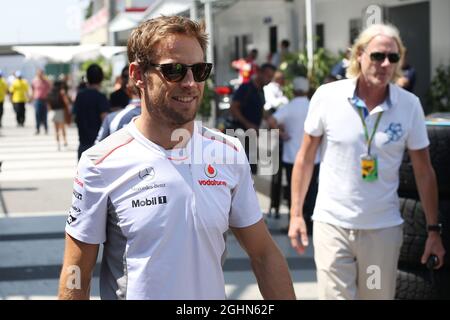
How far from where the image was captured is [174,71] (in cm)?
288

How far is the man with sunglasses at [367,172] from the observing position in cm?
493

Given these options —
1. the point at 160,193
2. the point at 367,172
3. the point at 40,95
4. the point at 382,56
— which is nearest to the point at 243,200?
the point at 160,193

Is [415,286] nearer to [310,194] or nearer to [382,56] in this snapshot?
[382,56]

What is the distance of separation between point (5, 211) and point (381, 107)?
7.88 metres

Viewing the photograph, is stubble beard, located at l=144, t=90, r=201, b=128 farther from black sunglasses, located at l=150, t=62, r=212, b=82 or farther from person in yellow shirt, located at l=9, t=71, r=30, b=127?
person in yellow shirt, located at l=9, t=71, r=30, b=127

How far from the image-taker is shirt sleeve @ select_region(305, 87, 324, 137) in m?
5.07

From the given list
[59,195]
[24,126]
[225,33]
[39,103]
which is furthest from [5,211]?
[225,33]

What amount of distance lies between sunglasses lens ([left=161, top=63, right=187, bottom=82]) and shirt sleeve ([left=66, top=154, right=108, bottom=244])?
1.23ft

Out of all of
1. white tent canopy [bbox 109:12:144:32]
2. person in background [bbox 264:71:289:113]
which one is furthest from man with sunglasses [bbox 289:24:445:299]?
white tent canopy [bbox 109:12:144:32]

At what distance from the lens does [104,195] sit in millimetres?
2893

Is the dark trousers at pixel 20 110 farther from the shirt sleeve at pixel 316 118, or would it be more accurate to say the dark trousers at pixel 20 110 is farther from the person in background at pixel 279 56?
the shirt sleeve at pixel 316 118

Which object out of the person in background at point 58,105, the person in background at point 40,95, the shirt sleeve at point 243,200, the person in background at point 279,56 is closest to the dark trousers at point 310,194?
the shirt sleeve at point 243,200

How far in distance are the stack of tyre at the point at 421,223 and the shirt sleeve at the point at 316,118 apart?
2.32 ft

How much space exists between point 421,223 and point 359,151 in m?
0.83
